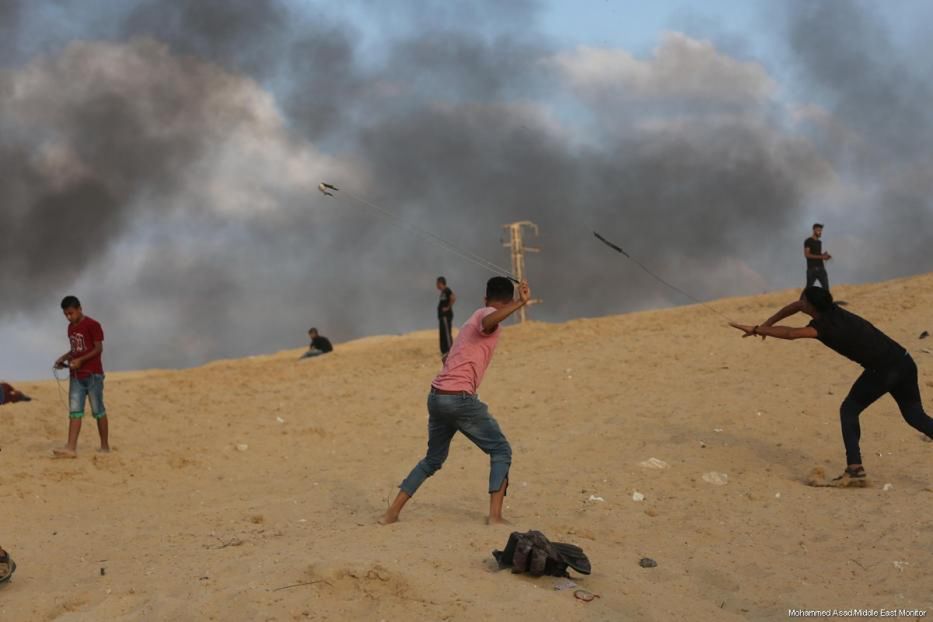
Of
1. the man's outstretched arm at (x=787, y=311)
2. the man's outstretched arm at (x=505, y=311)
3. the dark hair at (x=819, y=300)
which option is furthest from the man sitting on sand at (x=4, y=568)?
the dark hair at (x=819, y=300)

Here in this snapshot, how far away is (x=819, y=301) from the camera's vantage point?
25.7 ft

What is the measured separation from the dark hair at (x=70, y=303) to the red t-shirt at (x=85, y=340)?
0.58 ft

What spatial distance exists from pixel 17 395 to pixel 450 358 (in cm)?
1073

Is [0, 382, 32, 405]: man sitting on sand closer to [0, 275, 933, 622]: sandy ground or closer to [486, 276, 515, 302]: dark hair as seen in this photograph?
[0, 275, 933, 622]: sandy ground

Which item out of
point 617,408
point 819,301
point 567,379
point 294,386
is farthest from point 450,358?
point 294,386

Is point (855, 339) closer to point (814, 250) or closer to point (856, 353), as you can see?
point (856, 353)

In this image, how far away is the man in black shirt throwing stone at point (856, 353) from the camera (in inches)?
311

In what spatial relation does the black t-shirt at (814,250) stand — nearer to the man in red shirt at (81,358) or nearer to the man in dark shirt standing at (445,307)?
the man in dark shirt standing at (445,307)

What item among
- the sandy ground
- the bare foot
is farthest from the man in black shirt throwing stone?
the bare foot

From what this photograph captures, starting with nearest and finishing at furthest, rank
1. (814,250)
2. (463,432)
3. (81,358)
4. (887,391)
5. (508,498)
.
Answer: (463,432) → (887,391) → (508,498) → (81,358) → (814,250)

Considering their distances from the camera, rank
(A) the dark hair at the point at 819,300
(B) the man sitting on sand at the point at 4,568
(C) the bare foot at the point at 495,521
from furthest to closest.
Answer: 1. (A) the dark hair at the point at 819,300
2. (C) the bare foot at the point at 495,521
3. (B) the man sitting on sand at the point at 4,568

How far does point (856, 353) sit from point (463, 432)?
3.62m

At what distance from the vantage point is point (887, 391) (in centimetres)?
826

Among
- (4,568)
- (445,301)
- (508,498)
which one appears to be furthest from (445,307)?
(4,568)
